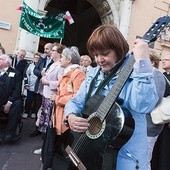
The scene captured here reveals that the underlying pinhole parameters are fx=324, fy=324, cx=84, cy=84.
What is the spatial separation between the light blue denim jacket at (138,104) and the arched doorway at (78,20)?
13967mm

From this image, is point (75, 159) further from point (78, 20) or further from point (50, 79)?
point (78, 20)

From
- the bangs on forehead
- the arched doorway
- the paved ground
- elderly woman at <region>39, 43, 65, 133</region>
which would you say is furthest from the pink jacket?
the arched doorway

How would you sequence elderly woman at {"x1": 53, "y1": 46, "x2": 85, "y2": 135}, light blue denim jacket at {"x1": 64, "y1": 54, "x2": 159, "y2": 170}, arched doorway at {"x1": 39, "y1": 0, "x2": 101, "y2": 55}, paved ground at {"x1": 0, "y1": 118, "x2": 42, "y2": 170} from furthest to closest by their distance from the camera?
arched doorway at {"x1": 39, "y1": 0, "x2": 101, "y2": 55}
paved ground at {"x1": 0, "y1": 118, "x2": 42, "y2": 170}
elderly woman at {"x1": 53, "y1": 46, "x2": 85, "y2": 135}
light blue denim jacket at {"x1": 64, "y1": 54, "x2": 159, "y2": 170}

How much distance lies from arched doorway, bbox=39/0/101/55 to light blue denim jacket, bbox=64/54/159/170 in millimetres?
13967

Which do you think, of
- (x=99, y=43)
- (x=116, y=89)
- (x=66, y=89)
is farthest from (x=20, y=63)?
(x=116, y=89)

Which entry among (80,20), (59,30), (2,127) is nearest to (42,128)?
(2,127)

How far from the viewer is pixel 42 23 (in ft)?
26.8

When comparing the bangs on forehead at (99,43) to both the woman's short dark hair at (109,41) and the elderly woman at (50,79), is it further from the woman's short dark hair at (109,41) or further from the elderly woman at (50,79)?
the elderly woman at (50,79)

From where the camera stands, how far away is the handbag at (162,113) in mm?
2768

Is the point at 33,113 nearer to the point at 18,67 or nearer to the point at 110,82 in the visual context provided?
the point at 18,67

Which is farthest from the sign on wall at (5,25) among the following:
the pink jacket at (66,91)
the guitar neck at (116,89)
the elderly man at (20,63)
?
the guitar neck at (116,89)

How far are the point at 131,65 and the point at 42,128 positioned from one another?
4.04 meters

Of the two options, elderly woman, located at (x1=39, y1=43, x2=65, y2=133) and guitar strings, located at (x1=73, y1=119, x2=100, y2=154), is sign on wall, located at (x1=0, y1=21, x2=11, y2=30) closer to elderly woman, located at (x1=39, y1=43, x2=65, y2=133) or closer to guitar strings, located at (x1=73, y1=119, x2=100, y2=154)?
elderly woman, located at (x1=39, y1=43, x2=65, y2=133)

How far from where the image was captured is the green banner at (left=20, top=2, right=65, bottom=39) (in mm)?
7793
